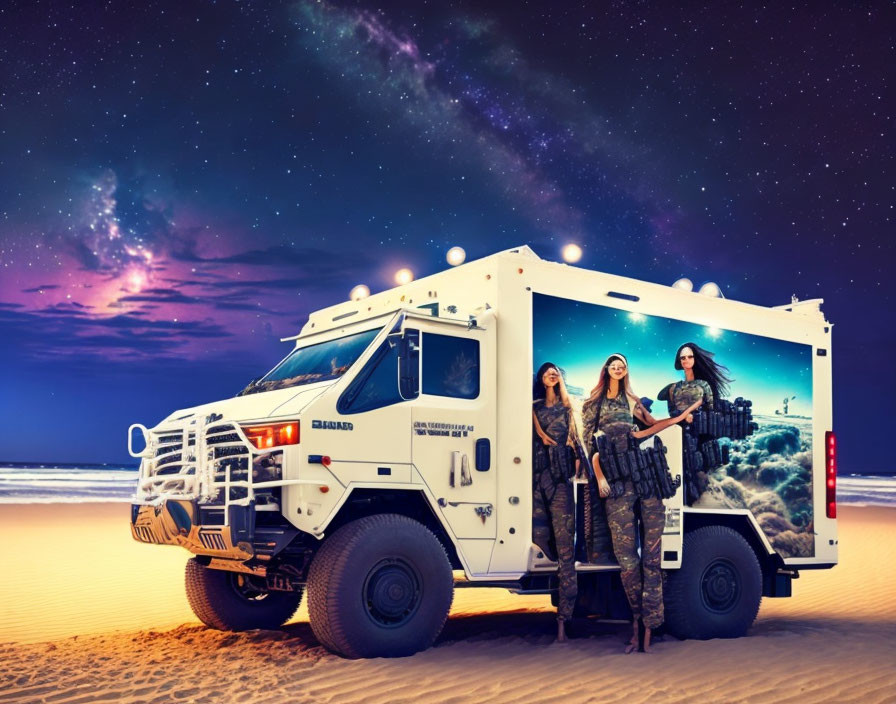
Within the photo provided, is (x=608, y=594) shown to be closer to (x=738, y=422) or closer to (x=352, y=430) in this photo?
(x=738, y=422)

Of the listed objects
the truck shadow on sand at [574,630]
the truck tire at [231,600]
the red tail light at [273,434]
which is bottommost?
the truck shadow on sand at [574,630]

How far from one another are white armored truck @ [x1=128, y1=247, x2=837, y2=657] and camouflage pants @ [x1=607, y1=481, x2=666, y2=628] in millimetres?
296

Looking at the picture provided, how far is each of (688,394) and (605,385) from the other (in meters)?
1.13

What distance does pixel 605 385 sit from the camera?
9.21m

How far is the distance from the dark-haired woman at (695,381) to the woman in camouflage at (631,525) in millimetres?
867

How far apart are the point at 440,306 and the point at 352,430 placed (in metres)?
2.01

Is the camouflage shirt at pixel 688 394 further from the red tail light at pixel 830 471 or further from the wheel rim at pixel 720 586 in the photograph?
the red tail light at pixel 830 471

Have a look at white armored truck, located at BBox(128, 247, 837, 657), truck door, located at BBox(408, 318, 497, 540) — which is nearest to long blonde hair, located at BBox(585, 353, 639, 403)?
white armored truck, located at BBox(128, 247, 837, 657)

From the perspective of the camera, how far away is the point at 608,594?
955cm

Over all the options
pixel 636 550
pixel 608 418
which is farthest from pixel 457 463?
pixel 636 550

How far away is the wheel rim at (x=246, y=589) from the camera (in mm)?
9344

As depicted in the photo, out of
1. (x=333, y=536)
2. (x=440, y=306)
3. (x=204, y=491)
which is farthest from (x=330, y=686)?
(x=440, y=306)

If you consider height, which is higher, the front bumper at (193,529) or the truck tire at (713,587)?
the front bumper at (193,529)

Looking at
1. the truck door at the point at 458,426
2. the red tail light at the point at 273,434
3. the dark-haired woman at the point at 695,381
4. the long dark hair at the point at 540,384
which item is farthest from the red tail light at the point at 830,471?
the red tail light at the point at 273,434
